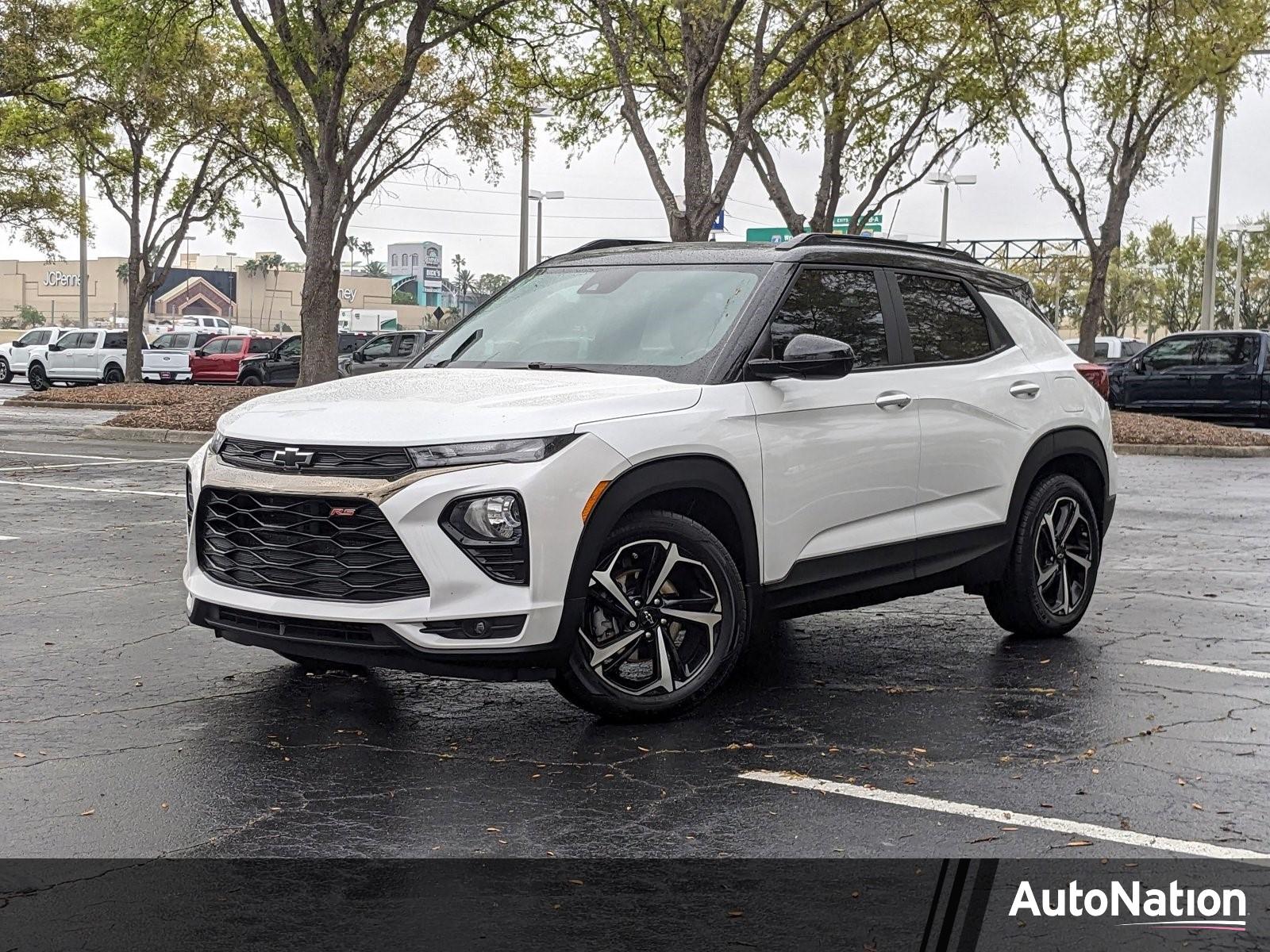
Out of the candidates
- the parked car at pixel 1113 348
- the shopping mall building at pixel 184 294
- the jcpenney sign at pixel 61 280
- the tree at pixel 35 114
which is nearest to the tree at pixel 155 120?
the tree at pixel 35 114

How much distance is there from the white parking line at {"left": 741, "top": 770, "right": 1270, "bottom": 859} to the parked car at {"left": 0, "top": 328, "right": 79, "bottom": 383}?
150 feet

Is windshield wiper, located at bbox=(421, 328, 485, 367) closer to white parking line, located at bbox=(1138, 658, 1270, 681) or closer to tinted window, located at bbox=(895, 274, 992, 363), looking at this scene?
tinted window, located at bbox=(895, 274, 992, 363)

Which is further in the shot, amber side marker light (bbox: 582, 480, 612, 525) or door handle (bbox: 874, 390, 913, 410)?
door handle (bbox: 874, 390, 913, 410)

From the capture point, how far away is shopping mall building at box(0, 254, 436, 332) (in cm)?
12619

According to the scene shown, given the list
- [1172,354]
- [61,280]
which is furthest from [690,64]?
[61,280]

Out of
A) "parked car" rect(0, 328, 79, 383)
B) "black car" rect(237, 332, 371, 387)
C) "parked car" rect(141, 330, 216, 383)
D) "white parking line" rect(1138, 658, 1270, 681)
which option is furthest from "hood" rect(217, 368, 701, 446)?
"parked car" rect(0, 328, 79, 383)

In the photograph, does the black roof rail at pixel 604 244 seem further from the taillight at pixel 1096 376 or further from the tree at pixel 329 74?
the tree at pixel 329 74

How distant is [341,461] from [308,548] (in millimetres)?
339

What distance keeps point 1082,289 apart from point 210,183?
184 feet

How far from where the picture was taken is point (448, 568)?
5.05 meters

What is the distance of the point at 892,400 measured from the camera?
6.45 metres

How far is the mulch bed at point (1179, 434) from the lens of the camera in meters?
22.2

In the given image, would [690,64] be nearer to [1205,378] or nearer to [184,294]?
[1205,378]

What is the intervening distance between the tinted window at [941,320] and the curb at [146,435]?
15992mm
